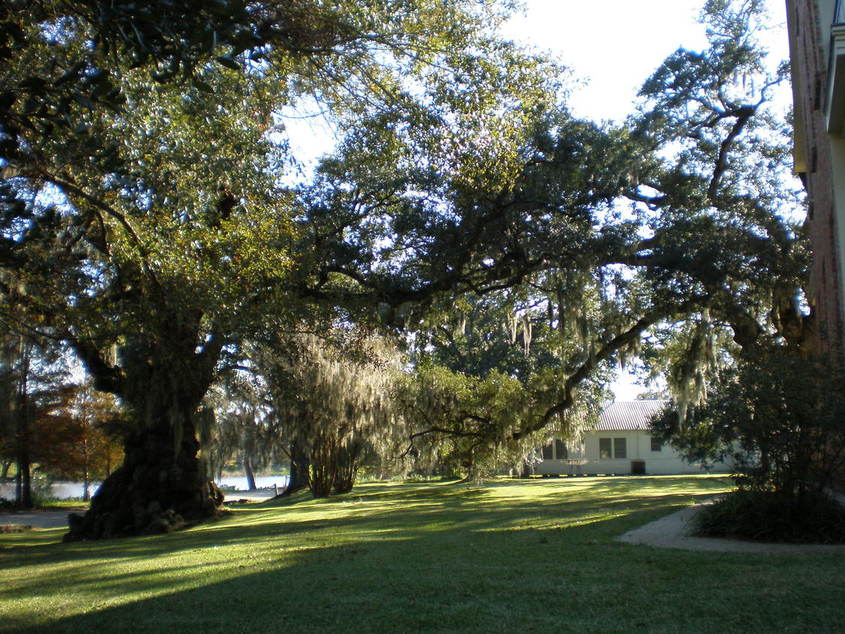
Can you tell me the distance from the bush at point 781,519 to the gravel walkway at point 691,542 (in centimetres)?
22

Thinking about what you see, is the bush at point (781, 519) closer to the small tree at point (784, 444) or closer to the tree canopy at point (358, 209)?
the small tree at point (784, 444)

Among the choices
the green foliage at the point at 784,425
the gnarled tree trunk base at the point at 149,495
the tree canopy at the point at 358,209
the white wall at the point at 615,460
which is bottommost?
the white wall at the point at 615,460

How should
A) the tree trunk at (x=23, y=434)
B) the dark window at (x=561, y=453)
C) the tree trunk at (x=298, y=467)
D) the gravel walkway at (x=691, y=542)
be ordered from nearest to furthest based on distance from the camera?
the gravel walkway at (x=691, y=542)
the tree trunk at (x=23, y=434)
the tree trunk at (x=298, y=467)
the dark window at (x=561, y=453)

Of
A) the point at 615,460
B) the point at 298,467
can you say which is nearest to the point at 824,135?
the point at 298,467

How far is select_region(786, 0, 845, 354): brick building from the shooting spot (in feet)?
28.2

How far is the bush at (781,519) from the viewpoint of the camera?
7.97 m

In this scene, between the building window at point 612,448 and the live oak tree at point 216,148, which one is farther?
the building window at point 612,448

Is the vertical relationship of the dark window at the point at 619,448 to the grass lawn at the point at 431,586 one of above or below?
→ below

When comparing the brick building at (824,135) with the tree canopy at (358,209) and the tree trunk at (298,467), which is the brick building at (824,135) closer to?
the tree canopy at (358,209)

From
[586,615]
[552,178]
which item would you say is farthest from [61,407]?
[586,615]

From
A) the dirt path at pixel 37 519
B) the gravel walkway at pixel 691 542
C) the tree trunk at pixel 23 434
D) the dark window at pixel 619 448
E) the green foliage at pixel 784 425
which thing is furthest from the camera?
the dark window at pixel 619 448

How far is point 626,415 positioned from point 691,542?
1520 inches

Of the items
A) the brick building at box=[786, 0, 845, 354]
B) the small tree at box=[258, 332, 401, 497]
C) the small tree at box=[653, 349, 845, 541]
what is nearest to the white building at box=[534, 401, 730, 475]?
the small tree at box=[258, 332, 401, 497]

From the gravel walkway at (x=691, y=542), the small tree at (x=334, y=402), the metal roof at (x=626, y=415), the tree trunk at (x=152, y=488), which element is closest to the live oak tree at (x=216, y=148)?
the small tree at (x=334, y=402)
